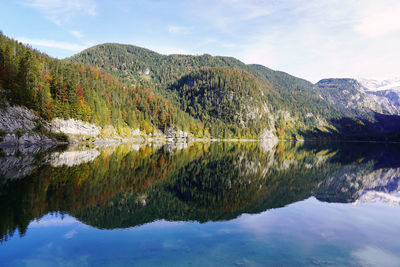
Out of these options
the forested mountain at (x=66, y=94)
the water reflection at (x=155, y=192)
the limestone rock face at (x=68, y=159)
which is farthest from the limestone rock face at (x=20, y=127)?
the water reflection at (x=155, y=192)

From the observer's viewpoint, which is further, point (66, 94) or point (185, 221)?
point (66, 94)

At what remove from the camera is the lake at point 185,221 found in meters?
11.6

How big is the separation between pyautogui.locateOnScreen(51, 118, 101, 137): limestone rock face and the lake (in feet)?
172

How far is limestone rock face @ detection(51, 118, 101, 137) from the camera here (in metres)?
76.1

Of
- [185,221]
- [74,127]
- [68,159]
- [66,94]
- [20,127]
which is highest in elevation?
[66,94]

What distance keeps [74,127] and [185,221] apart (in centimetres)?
7922

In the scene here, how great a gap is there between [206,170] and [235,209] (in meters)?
17.8

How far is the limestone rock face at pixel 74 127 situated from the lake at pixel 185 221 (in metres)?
52.5

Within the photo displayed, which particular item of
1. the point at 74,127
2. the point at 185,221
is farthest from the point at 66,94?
the point at 185,221

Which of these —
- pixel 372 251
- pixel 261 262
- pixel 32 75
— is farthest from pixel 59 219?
pixel 32 75

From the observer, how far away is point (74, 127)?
8369 cm

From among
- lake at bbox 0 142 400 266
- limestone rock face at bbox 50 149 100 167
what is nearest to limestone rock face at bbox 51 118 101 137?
limestone rock face at bbox 50 149 100 167

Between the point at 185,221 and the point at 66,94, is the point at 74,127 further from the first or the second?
the point at 185,221

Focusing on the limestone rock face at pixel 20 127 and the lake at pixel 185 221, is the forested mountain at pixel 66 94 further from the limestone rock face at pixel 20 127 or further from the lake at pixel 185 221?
the lake at pixel 185 221
